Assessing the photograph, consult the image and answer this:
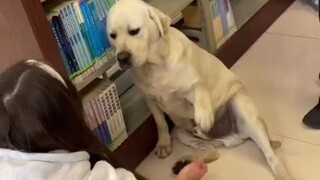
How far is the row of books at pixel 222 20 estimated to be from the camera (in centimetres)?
222

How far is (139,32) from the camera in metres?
1.69

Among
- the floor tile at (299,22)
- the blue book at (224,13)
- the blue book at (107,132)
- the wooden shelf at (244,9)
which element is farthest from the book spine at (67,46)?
the floor tile at (299,22)

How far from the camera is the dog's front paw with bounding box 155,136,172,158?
1953mm

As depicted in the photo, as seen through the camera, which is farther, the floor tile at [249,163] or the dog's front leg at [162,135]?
the dog's front leg at [162,135]

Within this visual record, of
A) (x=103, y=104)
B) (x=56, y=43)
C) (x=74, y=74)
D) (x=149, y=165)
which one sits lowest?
(x=149, y=165)

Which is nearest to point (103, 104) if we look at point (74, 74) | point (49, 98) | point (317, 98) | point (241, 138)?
point (74, 74)

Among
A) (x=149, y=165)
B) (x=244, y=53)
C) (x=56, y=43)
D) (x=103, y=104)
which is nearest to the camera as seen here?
(x=56, y=43)

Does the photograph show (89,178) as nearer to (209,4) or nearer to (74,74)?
(74,74)

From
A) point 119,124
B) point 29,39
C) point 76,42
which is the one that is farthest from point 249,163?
point 29,39

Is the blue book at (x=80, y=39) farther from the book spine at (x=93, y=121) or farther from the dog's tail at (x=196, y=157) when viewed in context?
the dog's tail at (x=196, y=157)

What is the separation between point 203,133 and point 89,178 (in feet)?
2.47

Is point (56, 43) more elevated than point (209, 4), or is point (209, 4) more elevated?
point (56, 43)

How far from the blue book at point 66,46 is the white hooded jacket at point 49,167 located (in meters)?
0.51

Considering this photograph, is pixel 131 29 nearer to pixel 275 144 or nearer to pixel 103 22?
pixel 103 22
